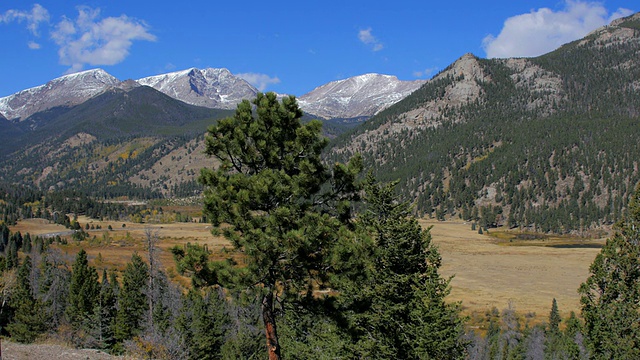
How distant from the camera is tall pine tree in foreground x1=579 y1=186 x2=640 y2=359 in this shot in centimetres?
2062

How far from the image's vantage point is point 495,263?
109312 millimetres

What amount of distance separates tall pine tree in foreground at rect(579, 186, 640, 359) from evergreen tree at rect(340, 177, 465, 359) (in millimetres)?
8808

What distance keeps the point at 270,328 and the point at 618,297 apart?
17046 mm

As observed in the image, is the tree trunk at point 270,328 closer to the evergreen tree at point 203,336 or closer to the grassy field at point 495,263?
the evergreen tree at point 203,336

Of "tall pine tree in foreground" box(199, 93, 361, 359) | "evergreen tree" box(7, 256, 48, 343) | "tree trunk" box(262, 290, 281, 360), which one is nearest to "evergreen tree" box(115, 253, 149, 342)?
"evergreen tree" box(7, 256, 48, 343)

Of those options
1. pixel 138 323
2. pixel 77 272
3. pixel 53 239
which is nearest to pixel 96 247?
pixel 53 239

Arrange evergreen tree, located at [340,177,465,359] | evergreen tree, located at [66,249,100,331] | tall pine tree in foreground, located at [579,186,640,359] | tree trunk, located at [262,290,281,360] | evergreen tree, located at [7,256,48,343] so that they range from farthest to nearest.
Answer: evergreen tree, located at [66,249,100,331], evergreen tree, located at [7,256,48,343], tall pine tree in foreground, located at [579,186,640,359], evergreen tree, located at [340,177,465,359], tree trunk, located at [262,290,281,360]

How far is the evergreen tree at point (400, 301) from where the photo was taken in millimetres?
15961

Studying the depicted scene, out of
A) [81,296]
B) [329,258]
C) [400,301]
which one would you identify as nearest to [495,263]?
[81,296]

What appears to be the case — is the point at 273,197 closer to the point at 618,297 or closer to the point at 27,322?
the point at 618,297

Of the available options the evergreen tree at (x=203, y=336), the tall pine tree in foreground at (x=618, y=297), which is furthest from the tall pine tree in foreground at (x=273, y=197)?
the evergreen tree at (x=203, y=336)

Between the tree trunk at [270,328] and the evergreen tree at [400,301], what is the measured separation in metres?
2.95

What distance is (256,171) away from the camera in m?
14.6

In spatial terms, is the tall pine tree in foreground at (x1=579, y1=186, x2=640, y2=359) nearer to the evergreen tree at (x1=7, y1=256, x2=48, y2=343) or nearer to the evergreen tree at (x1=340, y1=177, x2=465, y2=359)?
the evergreen tree at (x1=340, y1=177, x2=465, y2=359)
